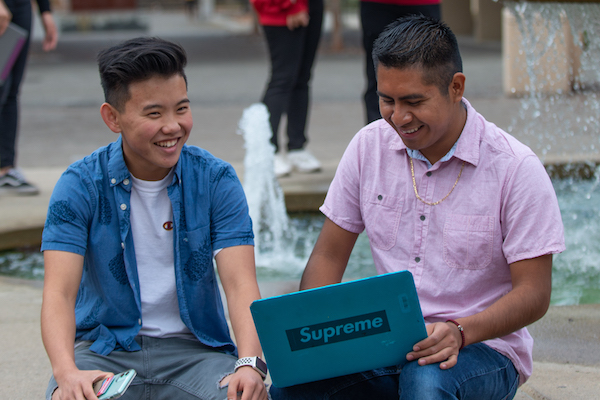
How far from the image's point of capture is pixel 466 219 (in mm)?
2031

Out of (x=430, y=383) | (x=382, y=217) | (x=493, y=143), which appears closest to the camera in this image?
(x=430, y=383)

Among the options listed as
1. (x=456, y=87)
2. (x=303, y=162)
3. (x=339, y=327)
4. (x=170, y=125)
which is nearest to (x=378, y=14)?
(x=303, y=162)

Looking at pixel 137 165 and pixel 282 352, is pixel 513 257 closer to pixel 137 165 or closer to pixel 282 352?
pixel 282 352

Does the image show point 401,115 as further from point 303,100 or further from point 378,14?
point 303,100

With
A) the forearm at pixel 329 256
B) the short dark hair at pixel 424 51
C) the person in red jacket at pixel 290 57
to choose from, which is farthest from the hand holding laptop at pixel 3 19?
the short dark hair at pixel 424 51

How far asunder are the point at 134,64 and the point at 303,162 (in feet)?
10.9

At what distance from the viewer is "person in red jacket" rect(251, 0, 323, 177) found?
4.92m

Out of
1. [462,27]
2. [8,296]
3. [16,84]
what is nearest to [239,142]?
[16,84]

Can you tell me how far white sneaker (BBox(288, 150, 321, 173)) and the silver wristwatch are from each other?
3367mm

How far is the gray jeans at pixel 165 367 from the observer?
6.79 feet

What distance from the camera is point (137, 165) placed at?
2.19 metres

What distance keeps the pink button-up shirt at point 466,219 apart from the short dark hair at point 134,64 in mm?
618

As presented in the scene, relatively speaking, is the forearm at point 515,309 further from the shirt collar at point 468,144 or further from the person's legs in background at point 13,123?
the person's legs in background at point 13,123

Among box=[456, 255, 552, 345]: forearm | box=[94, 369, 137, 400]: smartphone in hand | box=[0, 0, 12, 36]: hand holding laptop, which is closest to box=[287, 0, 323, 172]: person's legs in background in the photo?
box=[0, 0, 12, 36]: hand holding laptop
